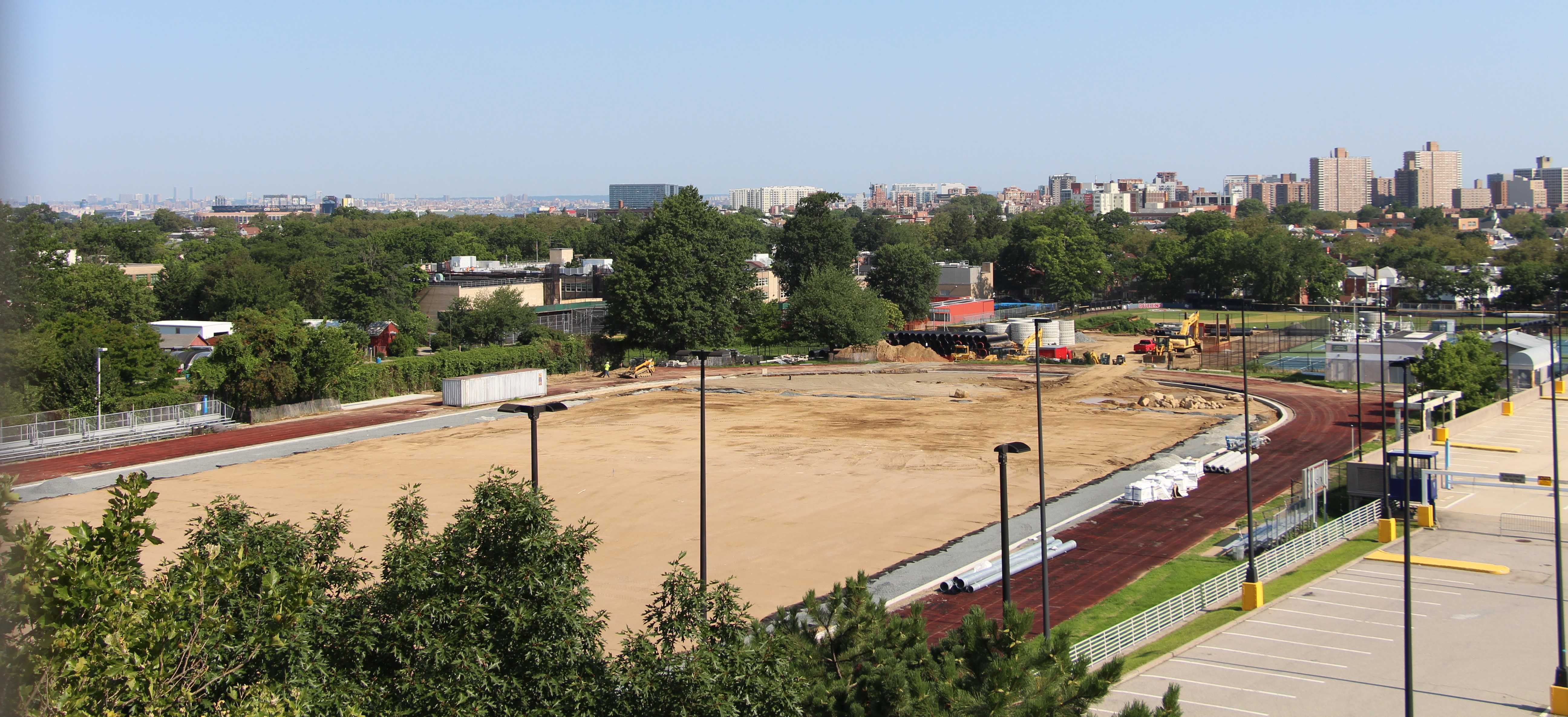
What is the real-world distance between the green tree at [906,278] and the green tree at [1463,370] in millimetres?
50340

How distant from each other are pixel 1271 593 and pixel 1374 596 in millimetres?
1959

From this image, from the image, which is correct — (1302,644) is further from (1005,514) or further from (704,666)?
(704,666)

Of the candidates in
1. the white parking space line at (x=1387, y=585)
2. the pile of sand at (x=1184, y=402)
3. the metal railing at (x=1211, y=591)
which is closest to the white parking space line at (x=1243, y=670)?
the metal railing at (x=1211, y=591)

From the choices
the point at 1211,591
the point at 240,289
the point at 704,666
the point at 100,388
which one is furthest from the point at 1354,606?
the point at 240,289

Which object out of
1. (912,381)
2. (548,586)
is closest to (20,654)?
(548,586)

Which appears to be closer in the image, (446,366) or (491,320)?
(446,366)

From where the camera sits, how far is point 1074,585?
82.8ft

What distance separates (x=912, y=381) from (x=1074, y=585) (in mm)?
40803

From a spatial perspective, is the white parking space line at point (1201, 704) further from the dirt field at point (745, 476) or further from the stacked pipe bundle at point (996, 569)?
the dirt field at point (745, 476)

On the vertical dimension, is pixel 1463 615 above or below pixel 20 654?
below

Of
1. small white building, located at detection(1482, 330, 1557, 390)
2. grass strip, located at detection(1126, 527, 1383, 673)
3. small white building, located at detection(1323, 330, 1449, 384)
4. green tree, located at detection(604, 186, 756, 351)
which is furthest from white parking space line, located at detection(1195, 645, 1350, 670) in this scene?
green tree, located at detection(604, 186, 756, 351)

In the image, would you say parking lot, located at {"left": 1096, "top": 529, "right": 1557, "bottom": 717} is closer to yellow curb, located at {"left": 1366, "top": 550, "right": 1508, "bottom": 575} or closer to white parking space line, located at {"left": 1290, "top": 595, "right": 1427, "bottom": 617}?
white parking space line, located at {"left": 1290, "top": 595, "right": 1427, "bottom": 617}

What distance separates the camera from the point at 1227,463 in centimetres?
3781

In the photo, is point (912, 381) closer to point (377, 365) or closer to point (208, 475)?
point (377, 365)
